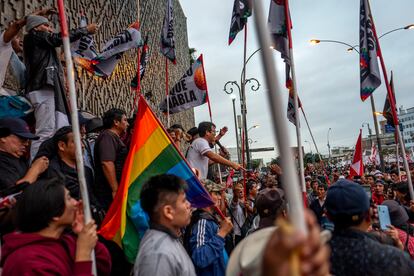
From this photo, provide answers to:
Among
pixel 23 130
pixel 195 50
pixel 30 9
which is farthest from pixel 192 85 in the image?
pixel 195 50

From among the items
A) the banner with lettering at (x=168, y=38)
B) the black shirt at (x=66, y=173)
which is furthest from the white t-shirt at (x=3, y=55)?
the banner with lettering at (x=168, y=38)

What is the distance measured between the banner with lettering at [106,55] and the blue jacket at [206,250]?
110 inches

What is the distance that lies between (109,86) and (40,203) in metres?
10.7

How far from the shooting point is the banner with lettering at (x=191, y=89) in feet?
23.6

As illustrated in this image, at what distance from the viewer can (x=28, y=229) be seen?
1995 millimetres

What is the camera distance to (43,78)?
3.94m

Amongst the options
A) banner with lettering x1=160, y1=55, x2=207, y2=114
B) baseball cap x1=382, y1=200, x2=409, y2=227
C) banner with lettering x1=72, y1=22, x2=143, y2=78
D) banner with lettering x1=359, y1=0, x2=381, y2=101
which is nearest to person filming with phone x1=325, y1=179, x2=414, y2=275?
baseball cap x1=382, y1=200, x2=409, y2=227

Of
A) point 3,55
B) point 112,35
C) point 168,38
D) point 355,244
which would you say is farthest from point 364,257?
point 112,35

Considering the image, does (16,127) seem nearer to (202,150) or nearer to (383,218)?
(202,150)

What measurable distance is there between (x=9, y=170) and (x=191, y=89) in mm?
4861

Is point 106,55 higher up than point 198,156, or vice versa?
point 106,55

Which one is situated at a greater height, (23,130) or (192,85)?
(192,85)

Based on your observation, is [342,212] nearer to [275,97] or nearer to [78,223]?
[275,97]

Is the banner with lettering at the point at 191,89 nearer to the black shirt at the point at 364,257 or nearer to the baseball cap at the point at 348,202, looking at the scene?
the baseball cap at the point at 348,202
